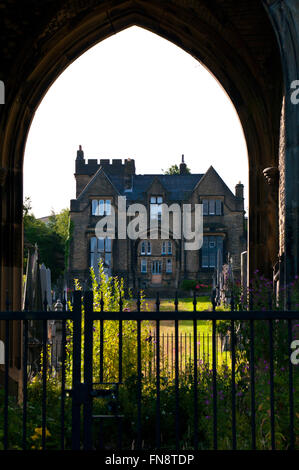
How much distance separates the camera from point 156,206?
120 feet

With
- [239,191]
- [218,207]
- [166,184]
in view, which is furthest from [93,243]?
[239,191]

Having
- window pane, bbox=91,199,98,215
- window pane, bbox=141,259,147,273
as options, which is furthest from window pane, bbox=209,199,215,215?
window pane, bbox=91,199,98,215

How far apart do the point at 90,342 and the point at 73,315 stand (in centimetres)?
22

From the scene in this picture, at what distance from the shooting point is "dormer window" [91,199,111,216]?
117 feet

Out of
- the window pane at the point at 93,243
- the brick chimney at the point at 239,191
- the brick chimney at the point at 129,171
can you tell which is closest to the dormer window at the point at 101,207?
the window pane at the point at 93,243

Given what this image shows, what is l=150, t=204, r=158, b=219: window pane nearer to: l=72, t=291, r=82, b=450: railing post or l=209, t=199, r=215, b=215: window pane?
l=209, t=199, r=215, b=215: window pane

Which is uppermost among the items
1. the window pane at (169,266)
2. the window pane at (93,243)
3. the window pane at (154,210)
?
the window pane at (154,210)

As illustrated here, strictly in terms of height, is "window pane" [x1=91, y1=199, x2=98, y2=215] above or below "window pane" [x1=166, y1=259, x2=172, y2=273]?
above

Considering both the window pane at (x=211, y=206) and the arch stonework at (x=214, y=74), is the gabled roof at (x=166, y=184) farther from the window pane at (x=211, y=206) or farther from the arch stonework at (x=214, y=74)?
the arch stonework at (x=214, y=74)

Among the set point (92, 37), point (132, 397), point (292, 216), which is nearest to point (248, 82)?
point (92, 37)

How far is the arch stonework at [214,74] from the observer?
302 inches

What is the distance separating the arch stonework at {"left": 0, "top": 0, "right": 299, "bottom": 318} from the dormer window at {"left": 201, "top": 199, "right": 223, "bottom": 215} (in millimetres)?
28632

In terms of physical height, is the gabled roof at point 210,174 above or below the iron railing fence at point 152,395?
above
